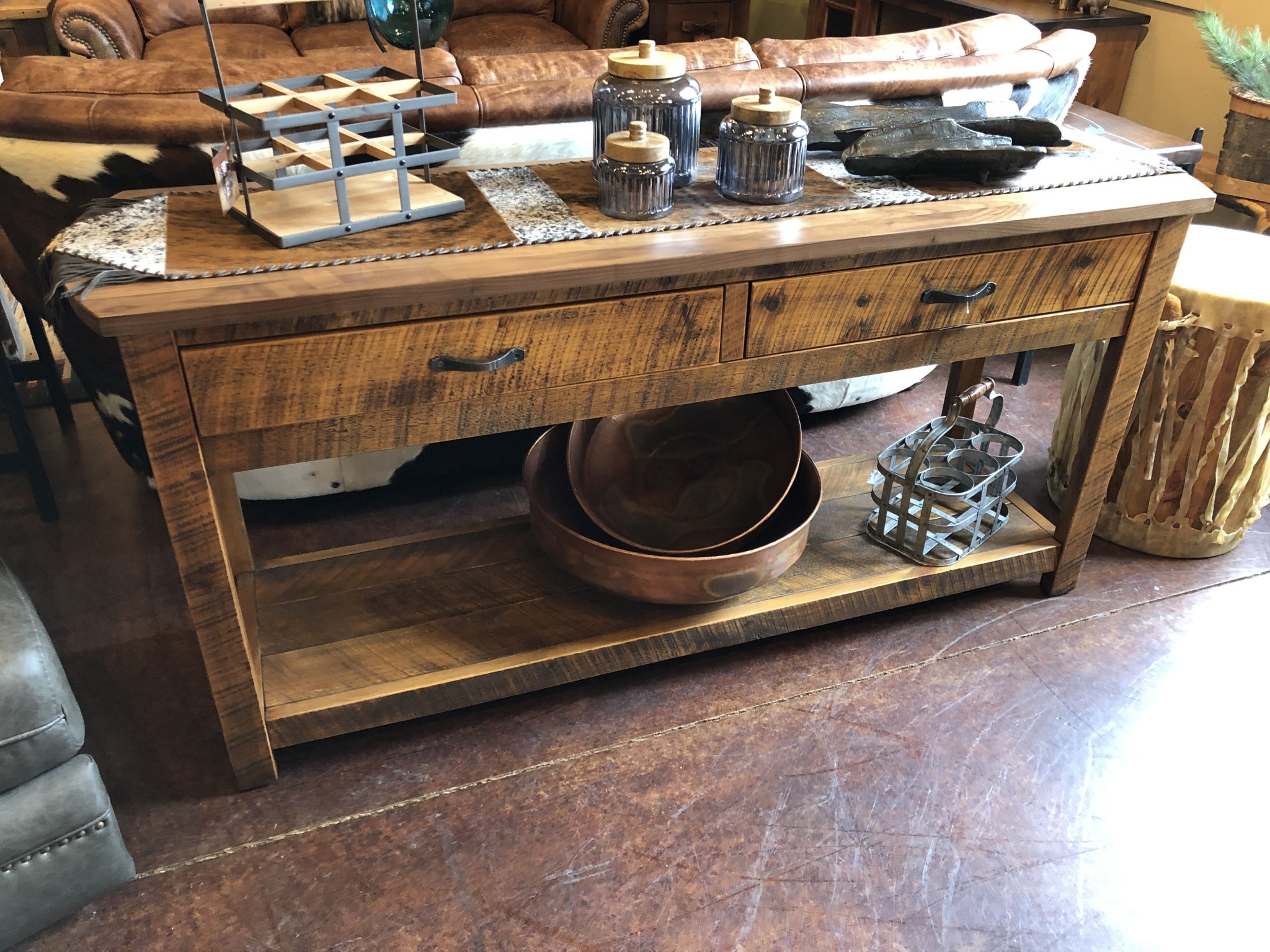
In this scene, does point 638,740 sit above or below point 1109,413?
below

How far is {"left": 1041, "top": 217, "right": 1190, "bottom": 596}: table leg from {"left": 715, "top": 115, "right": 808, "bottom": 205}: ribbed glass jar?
1.93 feet

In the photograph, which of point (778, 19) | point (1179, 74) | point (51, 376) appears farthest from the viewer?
point (778, 19)

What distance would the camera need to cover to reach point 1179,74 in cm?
304

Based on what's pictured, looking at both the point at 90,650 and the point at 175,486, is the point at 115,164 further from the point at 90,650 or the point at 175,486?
the point at 90,650

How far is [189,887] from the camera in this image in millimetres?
1340

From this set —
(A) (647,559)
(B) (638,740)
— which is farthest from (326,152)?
(B) (638,740)

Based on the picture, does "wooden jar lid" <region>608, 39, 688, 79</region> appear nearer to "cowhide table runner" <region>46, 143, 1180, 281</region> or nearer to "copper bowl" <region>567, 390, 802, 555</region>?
"cowhide table runner" <region>46, 143, 1180, 281</region>

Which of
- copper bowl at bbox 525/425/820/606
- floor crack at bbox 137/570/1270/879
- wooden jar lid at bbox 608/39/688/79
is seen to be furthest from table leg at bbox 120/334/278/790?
wooden jar lid at bbox 608/39/688/79

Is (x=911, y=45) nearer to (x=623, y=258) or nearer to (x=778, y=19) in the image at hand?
(x=623, y=258)

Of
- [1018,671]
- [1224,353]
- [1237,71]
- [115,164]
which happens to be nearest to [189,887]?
[115,164]

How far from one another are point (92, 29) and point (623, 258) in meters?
3.10

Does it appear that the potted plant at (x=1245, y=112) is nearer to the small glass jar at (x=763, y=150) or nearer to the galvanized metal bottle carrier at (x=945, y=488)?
the galvanized metal bottle carrier at (x=945, y=488)

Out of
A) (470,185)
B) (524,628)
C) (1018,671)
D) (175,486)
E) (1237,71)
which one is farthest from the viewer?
(1237,71)

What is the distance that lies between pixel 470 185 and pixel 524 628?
2.28 ft
